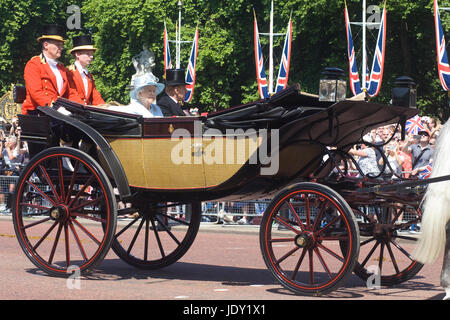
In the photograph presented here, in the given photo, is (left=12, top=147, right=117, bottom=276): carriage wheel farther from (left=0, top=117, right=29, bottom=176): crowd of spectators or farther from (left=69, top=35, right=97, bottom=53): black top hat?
(left=0, top=117, right=29, bottom=176): crowd of spectators

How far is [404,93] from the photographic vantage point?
7.27 meters

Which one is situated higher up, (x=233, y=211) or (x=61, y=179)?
(x=61, y=179)

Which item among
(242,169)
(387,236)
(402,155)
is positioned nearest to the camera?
(242,169)

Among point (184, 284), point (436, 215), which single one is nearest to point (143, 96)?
point (184, 284)

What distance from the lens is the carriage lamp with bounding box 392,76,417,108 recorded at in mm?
7246

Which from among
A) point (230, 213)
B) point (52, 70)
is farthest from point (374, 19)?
point (52, 70)

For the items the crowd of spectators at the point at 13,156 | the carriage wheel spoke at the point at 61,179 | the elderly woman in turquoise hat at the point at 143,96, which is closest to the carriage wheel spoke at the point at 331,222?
the elderly woman in turquoise hat at the point at 143,96

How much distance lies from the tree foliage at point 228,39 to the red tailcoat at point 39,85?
24549 millimetres

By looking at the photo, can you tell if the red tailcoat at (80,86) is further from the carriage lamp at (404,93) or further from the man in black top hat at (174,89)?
the carriage lamp at (404,93)

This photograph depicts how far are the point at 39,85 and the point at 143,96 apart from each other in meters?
1.04

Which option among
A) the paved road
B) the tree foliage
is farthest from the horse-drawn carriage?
the tree foliage

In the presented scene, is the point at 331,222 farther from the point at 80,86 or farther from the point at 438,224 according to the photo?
the point at 80,86

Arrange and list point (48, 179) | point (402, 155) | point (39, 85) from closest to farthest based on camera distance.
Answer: point (48, 179) < point (39, 85) < point (402, 155)

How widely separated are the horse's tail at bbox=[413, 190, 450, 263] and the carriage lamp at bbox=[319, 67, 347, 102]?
1.10 m
